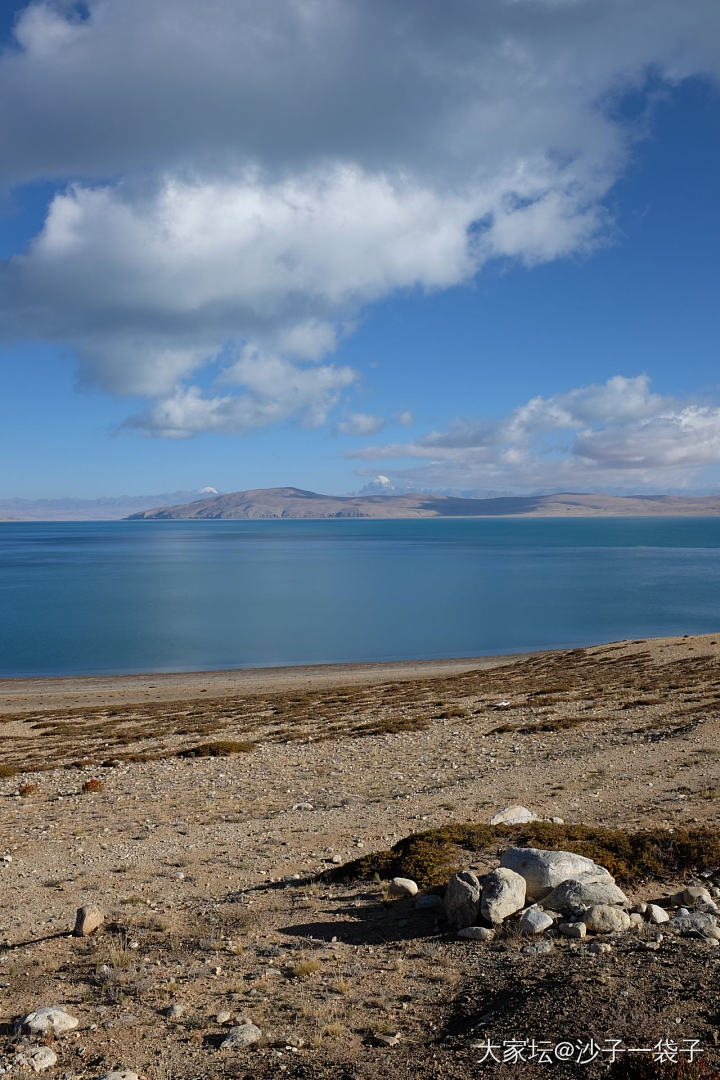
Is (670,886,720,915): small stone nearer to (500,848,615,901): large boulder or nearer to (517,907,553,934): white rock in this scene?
(500,848,615,901): large boulder

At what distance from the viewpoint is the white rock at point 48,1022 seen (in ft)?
23.5

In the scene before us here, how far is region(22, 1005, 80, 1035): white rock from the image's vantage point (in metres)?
7.16

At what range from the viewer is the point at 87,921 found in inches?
381

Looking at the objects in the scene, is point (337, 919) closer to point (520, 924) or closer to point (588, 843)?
point (520, 924)

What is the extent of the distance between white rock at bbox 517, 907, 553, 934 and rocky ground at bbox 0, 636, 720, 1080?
21 centimetres

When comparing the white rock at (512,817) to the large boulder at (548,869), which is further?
the white rock at (512,817)

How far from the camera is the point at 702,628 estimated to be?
7169cm

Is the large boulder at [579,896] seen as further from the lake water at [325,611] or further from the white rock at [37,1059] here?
the lake water at [325,611]

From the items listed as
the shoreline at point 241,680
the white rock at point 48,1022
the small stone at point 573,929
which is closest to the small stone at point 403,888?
the small stone at point 573,929

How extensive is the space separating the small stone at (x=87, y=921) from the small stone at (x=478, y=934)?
4827 mm

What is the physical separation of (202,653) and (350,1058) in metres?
62.1

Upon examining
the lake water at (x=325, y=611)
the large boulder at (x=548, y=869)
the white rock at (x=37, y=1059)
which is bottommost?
the lake water at (x=325, y=611)

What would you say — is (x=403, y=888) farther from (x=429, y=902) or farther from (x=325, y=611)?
(x=325, y=611)

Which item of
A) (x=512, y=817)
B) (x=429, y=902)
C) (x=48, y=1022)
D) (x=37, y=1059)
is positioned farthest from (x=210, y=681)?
(x=37, y=1059)
